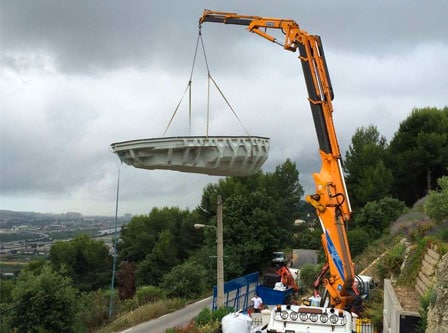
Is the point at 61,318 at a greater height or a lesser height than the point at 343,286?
lesser

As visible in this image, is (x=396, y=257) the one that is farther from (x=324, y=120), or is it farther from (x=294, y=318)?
(x=294, y=318)

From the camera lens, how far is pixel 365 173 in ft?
153

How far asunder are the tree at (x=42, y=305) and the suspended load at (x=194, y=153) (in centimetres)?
1448

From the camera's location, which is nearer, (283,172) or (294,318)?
(294,318)

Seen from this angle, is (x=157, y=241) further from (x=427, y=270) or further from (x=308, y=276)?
(x=427, y=270)

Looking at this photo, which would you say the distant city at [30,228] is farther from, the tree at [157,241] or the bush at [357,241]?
the bush at [357,241]

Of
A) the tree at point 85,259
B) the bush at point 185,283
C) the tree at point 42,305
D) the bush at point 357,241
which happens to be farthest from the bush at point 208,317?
the tree at point 85,259

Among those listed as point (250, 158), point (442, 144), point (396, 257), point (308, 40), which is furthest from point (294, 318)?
point (442, 144)

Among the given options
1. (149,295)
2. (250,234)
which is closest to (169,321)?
(149,295)

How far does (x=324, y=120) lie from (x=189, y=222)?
48.0 m

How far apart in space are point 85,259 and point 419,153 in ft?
145

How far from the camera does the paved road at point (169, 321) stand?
21.9 meters

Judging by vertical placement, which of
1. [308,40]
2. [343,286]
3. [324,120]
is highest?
[308,40]

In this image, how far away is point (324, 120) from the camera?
14.5 metres
